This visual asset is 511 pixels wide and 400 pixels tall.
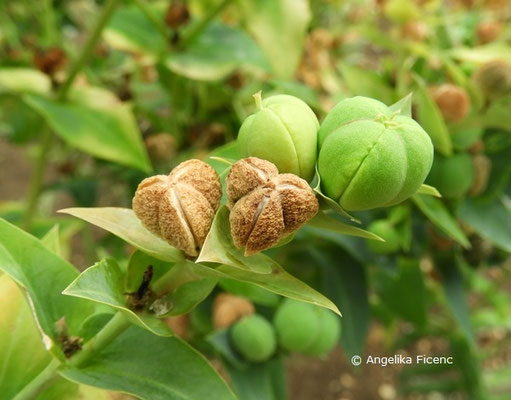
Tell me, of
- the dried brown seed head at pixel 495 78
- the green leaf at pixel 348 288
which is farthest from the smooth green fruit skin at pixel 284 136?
the green leaf at pixel 348 288

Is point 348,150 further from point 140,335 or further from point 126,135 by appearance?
point 126,135

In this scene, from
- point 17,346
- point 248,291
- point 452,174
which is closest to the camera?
point 17,346

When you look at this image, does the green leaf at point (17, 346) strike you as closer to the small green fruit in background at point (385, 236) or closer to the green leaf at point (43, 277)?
the green leaf at point (43, 277)

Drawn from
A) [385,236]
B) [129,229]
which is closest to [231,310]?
[385,236]

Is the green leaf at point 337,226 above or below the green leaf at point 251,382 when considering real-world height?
above

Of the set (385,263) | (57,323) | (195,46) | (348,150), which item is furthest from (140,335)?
(195,46)

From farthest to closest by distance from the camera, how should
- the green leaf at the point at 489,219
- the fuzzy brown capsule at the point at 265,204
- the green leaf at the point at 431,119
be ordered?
the green leaf at the point at 489,219
the green leaf at the point at 431,119
the fuzzy brown capsule at the point at 265,204

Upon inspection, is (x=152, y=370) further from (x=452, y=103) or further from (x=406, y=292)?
(x=406, y=292)

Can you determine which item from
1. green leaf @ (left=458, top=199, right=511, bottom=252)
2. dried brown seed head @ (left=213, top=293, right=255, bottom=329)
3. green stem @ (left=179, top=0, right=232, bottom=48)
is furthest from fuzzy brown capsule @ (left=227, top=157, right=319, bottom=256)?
green stem @ (left=179, top=0, right=232, bottom=48)
